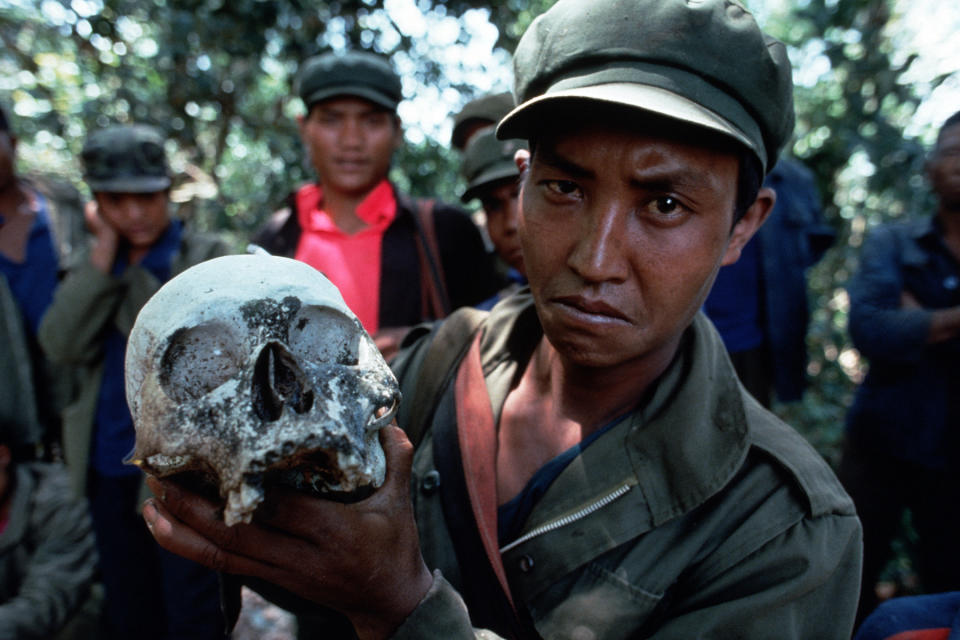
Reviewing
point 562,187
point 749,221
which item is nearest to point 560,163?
point 562,187

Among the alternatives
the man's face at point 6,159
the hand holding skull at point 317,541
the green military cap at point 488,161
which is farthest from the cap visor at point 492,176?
the man's face at point 6,159

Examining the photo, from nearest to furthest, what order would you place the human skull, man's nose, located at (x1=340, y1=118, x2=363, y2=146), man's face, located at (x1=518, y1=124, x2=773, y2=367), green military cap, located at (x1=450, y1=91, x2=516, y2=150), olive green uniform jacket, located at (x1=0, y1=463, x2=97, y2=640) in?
the human skull < man's face, located at (x1=518, y1=124, x2=773, y2=367) < olive green uniform jacket, located at (x1=0, y1=463, x2=97, y2=640) < man's nose, located at (x1=340, y1=118, x2=363, y2=146) < green military cap, located at (x1=450, y1=91, x2=516, y2=150)

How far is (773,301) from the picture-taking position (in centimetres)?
362

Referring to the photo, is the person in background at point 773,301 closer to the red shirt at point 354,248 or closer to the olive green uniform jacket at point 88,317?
the red shirt at point 354,248

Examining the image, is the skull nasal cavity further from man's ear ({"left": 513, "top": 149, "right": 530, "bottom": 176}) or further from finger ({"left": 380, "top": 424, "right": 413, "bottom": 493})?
man's ear ({"left": 513, "top": 149, "right": 530, "bottom": 176})

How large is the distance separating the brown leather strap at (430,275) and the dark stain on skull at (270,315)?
174 cm

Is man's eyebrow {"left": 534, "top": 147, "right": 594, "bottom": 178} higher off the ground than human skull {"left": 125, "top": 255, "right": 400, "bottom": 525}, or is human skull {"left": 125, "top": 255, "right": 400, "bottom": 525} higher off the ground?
man's eyebrow {"left": 534, "top": 147, "right": 594, "bottom": 178}

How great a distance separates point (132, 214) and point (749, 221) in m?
2.76

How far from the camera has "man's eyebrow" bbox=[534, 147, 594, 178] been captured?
1345 millimetres

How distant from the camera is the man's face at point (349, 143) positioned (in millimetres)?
3102

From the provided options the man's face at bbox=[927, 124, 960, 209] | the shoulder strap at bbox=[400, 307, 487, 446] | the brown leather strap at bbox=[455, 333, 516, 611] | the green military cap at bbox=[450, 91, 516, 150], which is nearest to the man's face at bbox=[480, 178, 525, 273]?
the green military cap at bbox=[450, 91, 516, 150]

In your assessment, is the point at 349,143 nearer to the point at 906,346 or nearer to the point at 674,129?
the point at 674,129

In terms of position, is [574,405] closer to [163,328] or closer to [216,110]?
[163,328]

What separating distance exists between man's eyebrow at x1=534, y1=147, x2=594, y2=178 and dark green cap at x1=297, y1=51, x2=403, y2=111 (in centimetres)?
187
